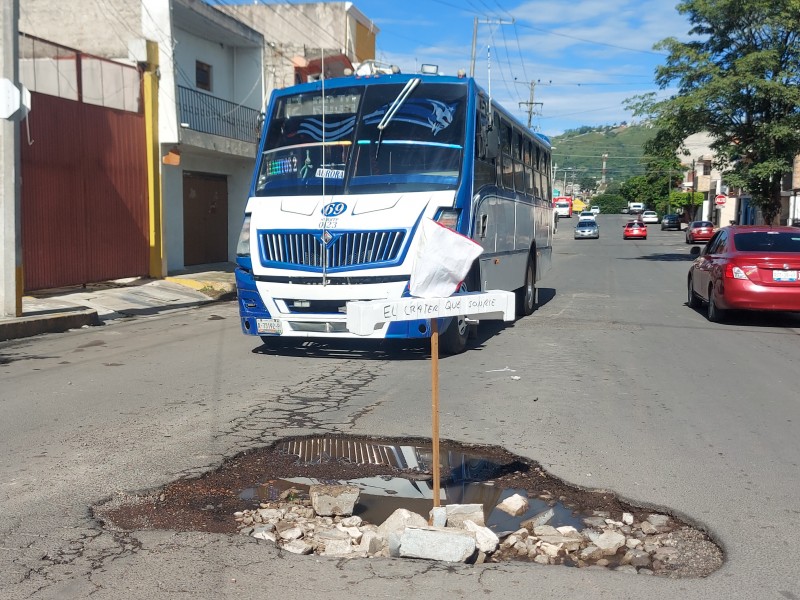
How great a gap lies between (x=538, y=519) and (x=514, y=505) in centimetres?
21

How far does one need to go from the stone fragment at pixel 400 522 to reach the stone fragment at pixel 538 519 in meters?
0.55

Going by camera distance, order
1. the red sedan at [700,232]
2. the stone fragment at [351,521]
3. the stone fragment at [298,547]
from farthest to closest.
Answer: the red sedan at [700,232]
the stone fragment at [351,521]
the stone fragment at [298,547]

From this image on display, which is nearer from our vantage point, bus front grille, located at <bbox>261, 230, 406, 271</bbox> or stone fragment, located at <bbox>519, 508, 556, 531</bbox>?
stone fragment, located at <bbox>519, 508, 556, 531</bbox>

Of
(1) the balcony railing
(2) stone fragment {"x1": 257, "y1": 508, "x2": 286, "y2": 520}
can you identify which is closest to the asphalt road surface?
(2) stone fragment {"x1": 257, "y1": 508, "x2": 286, "y2": 520}

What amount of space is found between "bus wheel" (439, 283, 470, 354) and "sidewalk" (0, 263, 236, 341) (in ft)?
19.7

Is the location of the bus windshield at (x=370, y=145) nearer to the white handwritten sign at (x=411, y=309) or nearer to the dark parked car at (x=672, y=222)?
the white handwritten sign at (x=411, y=309)

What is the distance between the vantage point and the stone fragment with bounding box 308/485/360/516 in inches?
174

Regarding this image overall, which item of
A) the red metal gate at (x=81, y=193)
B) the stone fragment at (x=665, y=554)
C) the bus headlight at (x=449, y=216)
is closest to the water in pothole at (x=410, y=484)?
the stone fragment at (x=665, y=554)

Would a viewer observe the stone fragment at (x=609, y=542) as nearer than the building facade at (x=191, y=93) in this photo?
Yes

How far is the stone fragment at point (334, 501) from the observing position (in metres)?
4.41

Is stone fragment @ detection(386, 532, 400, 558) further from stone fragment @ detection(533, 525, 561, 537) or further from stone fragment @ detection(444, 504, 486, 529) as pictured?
stone fragment @ detection(533, 525, 561, 537)

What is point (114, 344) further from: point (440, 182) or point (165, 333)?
point (440, 182)

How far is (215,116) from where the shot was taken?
71.0ft

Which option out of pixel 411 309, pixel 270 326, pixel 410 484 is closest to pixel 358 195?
pixel 270 326
